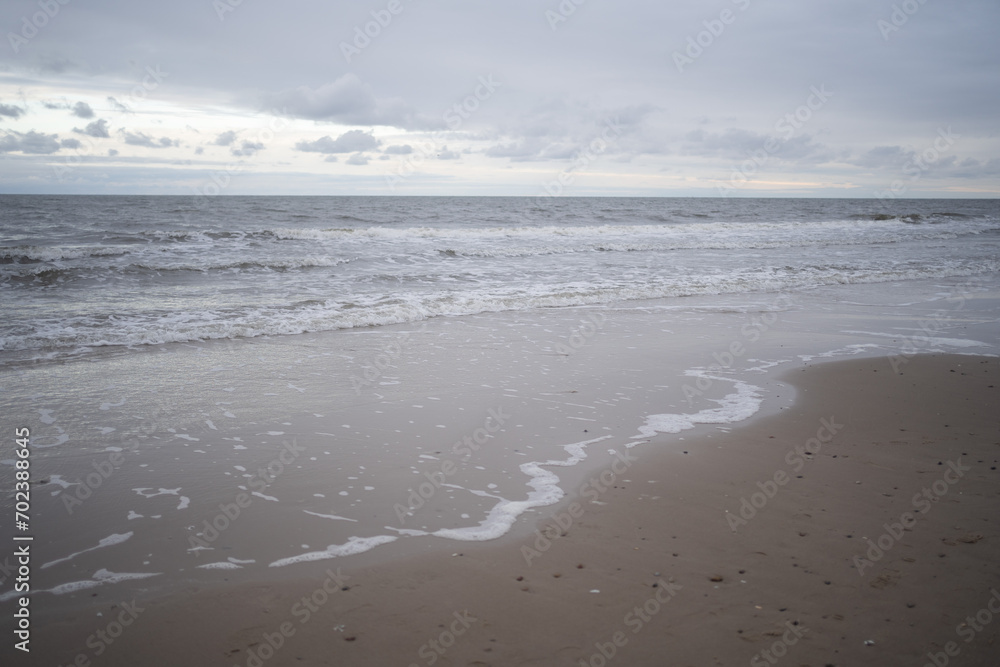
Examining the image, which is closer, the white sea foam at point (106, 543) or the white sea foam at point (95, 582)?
the white sea foam at point (95, 582)

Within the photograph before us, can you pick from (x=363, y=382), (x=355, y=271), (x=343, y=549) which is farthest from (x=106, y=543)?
(x=355, y=271)

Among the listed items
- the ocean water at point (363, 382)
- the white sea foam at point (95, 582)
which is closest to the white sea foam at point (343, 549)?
the ocean water at point (363, 382)

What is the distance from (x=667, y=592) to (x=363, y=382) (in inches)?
183

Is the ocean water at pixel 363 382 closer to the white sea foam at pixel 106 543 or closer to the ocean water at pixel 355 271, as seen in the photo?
the white sea foam at pixel 106 543

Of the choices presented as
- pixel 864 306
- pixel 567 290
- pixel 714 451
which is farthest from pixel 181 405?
pixel 864 306

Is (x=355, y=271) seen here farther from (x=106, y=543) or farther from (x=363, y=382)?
(x=106, y=543)

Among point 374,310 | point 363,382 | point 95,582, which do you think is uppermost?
point 374,310

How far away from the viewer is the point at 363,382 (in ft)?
23.0

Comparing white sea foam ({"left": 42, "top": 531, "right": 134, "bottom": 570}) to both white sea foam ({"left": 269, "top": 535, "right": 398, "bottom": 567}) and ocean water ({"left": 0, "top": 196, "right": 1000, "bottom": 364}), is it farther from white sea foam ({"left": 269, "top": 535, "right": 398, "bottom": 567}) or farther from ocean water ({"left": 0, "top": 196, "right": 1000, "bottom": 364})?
ocean water ({"left": 0, "top": 196, "right": 1000, "bottom": 364})

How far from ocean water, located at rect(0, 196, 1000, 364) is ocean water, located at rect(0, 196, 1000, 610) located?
0.12m

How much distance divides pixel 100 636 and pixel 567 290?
12077 mm

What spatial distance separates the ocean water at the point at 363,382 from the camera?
3.85 meters

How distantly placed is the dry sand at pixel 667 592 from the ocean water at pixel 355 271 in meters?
7.07

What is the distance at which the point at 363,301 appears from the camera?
492 inches
